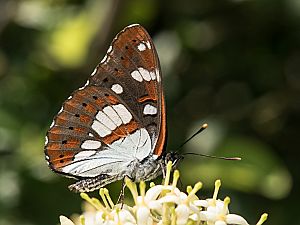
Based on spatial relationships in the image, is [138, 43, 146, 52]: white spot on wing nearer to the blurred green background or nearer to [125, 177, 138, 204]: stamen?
[125, 177, 138, 204]: stamen

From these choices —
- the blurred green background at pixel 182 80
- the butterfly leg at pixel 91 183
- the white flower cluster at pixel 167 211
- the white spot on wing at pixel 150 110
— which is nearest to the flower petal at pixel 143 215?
the white flower cluster at pixel 167 211

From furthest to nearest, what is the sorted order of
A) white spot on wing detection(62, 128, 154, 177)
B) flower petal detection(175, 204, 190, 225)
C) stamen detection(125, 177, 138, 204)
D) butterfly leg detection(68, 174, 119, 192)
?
white spot on wing detection(62, 128, 154, 177) < butterfly leg detection(68, 174, 119, 192) < stamen detection(125, 177, 138, 204) < flower petal detection(175, 204, 190, 225)

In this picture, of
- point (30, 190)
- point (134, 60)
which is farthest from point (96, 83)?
point (30, 190)

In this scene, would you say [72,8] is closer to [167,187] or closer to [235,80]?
[235,80]

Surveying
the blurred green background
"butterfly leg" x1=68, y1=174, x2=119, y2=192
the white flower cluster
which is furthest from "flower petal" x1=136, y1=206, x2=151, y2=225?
the blurred green background

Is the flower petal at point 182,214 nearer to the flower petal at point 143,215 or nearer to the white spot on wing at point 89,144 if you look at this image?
the flower petal at point 143,215

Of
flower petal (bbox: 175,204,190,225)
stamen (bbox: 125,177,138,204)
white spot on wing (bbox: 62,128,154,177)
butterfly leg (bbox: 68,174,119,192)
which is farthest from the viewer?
white spot on wing (bbox: 62,128,154,177)
